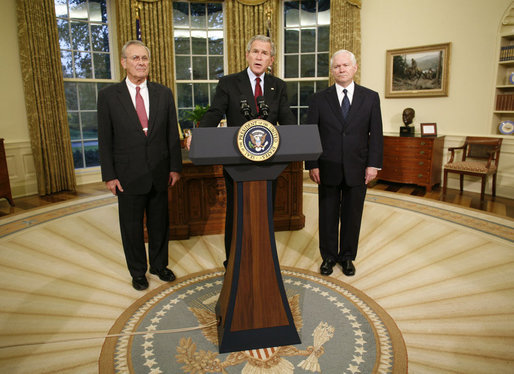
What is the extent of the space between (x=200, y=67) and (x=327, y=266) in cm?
522

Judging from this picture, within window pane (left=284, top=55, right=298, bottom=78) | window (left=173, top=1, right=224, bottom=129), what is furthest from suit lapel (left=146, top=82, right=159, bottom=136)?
window pane (left=284, top=55, right=298, bottom=78)

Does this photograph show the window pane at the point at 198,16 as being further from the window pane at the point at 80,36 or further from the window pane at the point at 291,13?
the window pane at the point at 80,36

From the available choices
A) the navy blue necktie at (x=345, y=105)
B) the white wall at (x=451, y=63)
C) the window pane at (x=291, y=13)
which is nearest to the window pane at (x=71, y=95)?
the white wall at (x=451, y=63)

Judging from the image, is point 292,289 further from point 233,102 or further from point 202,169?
point 202,169

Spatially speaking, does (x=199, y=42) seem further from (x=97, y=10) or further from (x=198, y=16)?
(x=97, y=10)

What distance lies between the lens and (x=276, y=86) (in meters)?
2.42

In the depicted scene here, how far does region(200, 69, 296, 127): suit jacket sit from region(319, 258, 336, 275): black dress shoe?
1085 mm

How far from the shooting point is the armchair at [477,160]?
4941 millimetres

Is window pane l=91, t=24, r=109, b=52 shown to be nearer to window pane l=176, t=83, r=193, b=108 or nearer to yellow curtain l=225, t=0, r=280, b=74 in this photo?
window pane l=176, t=83, r=193, b=108

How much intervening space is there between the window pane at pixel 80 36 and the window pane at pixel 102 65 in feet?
0.65

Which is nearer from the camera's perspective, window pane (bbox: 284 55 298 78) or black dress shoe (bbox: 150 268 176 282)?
black dress shoe (bbox: 150 268 176 282)

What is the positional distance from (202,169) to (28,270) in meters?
1.63

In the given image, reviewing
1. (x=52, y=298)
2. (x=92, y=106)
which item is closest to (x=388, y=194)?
(x=52, y=298)

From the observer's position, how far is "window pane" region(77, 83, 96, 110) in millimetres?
6273
